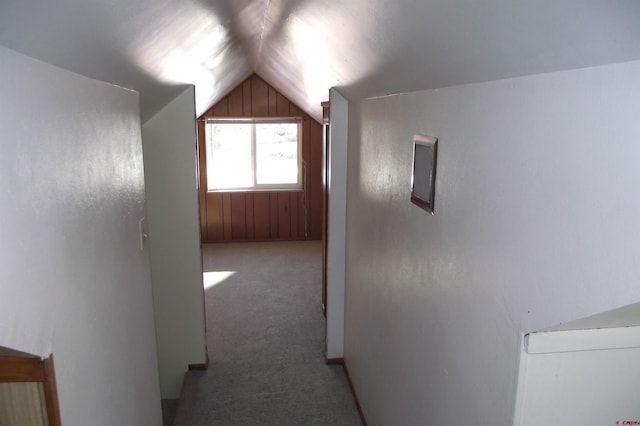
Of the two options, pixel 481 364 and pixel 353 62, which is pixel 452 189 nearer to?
pixel 481 364

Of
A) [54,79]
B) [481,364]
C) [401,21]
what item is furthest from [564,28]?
[54,79]

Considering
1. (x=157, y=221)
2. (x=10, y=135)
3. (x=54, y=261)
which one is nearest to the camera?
(x=10, y=135)

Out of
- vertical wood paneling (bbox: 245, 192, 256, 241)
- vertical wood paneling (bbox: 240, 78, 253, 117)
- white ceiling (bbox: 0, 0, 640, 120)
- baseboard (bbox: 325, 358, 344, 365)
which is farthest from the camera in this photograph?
vertical wood paneling (bbox: 245, 192, 256, 241)

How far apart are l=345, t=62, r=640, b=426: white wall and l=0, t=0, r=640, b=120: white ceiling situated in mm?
77

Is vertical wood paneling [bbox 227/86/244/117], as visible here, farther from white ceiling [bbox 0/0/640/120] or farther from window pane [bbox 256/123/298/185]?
white ceiling [bbox 0/0/640/120]

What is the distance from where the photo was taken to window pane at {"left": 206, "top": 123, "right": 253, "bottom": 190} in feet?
21.2

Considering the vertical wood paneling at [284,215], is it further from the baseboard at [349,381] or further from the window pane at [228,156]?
the baseboard at [349,381]

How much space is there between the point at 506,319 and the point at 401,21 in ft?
2.49

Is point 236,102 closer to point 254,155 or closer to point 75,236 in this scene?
point 254,155

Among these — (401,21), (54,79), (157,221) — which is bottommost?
(157,221)

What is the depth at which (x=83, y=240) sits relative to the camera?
4.42ft

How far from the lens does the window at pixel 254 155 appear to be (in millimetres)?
6484

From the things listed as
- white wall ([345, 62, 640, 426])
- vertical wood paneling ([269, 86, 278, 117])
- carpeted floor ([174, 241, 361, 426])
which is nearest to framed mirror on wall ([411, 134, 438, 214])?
white wall ([345, 62, 640, 426])

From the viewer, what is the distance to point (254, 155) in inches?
260
